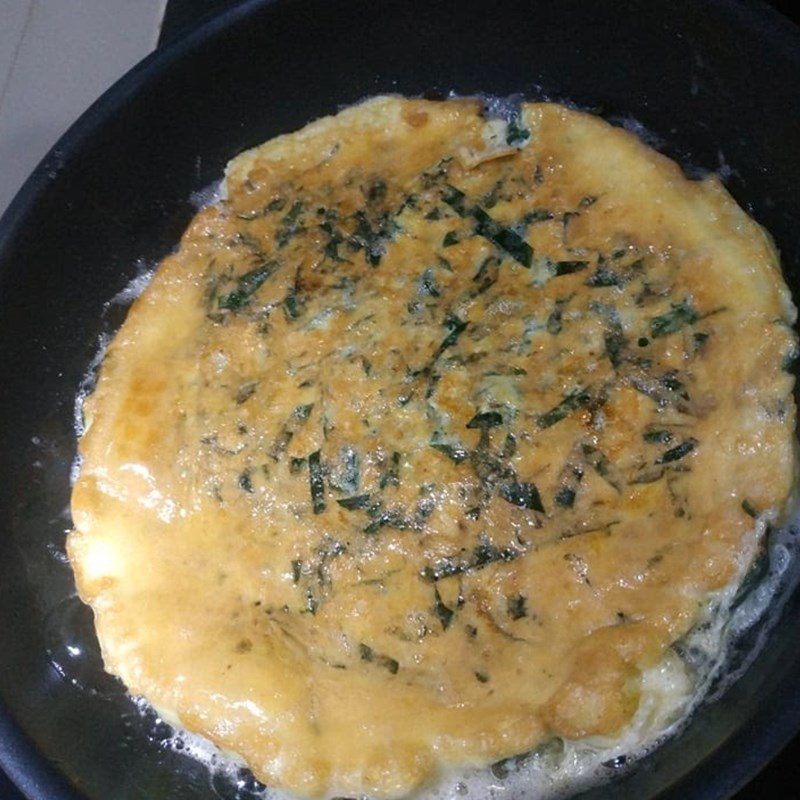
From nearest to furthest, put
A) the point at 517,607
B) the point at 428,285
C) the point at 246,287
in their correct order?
the point at 517,607 → the point at 428,285 → the point at 246,287

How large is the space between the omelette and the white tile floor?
0.93m

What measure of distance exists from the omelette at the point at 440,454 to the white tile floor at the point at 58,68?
93cm

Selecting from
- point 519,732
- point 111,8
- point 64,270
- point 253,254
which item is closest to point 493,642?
point 519,732

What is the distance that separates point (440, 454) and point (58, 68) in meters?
1.67

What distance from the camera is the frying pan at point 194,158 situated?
5.26ft

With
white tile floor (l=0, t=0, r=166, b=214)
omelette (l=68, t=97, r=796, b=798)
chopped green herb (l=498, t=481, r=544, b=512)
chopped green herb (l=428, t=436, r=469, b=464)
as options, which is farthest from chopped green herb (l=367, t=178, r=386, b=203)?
white tile floor (l=0, t=0, r=166, b=214)

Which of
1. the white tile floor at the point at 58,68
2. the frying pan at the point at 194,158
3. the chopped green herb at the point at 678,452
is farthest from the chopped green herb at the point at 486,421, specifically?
the white tile floor at the point at 58,68

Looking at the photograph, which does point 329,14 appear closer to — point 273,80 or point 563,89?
point 273,80

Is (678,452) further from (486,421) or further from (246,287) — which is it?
(246,287)

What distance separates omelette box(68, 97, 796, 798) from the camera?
142 centimetres

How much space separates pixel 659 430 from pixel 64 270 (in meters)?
1.16

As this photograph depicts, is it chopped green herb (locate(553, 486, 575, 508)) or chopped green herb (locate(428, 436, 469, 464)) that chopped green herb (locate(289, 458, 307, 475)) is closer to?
chopped green herb (locate(428, 436, 469, 464))

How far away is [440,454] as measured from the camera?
4.94 feet

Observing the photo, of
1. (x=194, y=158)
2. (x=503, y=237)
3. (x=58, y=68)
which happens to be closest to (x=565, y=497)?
(x=503, y=237)
